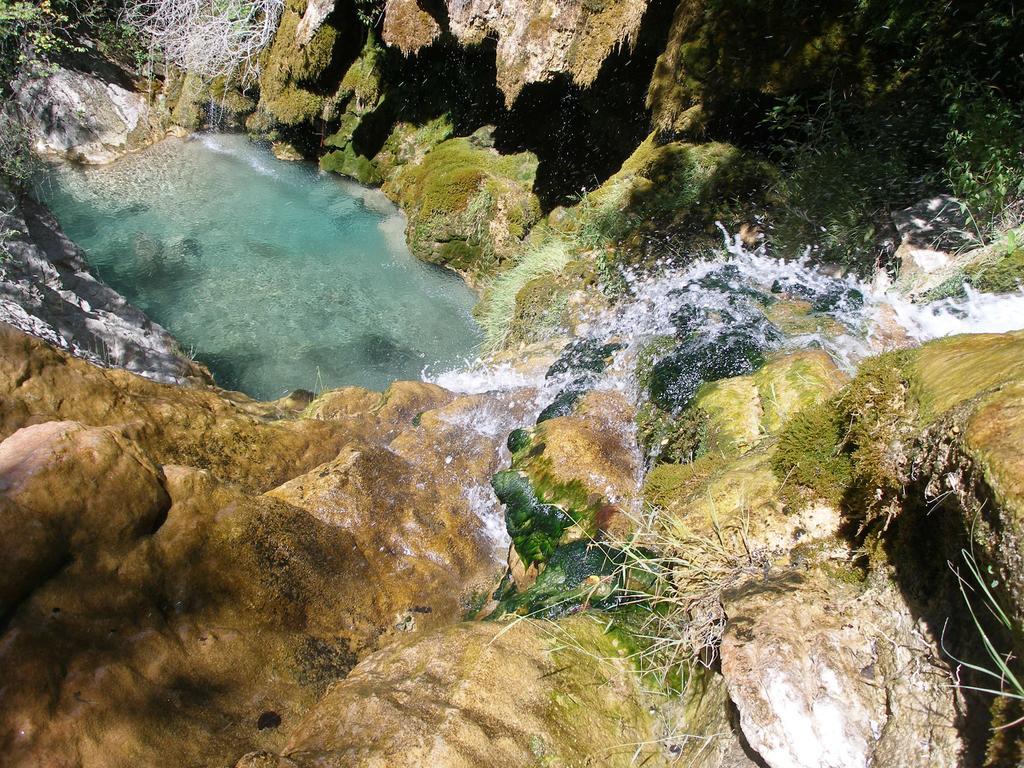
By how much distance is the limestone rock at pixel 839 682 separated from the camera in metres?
1.74

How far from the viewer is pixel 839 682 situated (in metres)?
1.94

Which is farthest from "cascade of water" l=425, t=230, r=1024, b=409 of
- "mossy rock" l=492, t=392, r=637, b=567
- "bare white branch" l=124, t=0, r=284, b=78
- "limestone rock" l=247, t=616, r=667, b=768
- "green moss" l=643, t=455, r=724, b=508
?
"bare white branch" l=124, t=0, r=284, b=78

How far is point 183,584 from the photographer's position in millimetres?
2830

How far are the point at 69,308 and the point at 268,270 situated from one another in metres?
2.84

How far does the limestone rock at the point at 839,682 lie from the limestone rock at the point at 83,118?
13407mm

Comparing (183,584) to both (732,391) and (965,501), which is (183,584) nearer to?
(965,501)

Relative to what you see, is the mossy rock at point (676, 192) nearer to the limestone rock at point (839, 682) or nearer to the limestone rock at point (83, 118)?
the limestone rock at point (839, 682)

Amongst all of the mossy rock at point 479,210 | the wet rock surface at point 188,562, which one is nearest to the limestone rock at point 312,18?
the mossy rock at point 479,210

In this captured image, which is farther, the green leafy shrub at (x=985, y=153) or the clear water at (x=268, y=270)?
the clear water at (x=268, y=270)

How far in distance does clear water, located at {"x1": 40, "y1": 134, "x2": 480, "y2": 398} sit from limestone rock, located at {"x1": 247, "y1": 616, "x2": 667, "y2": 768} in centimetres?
483

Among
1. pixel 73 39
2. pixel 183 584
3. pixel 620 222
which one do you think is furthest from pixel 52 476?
pixel 73 39

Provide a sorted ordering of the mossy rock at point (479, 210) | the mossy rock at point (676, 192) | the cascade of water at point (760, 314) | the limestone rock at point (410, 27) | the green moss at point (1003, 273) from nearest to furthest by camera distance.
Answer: the green moss at point (1003, 273)
the cascade of water at point (760, 314)
the mossy rock at point (676, 192)
the mossy rock at point (479, 210)
the limestone rock at point (410, 27)

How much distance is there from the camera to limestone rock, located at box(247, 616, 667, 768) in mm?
2023

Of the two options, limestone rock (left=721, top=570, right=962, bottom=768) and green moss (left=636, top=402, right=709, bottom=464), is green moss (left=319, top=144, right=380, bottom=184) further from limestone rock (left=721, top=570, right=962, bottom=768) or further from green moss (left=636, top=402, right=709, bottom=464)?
limestone rock (left=721, top=570, right=962, bottom=768)
